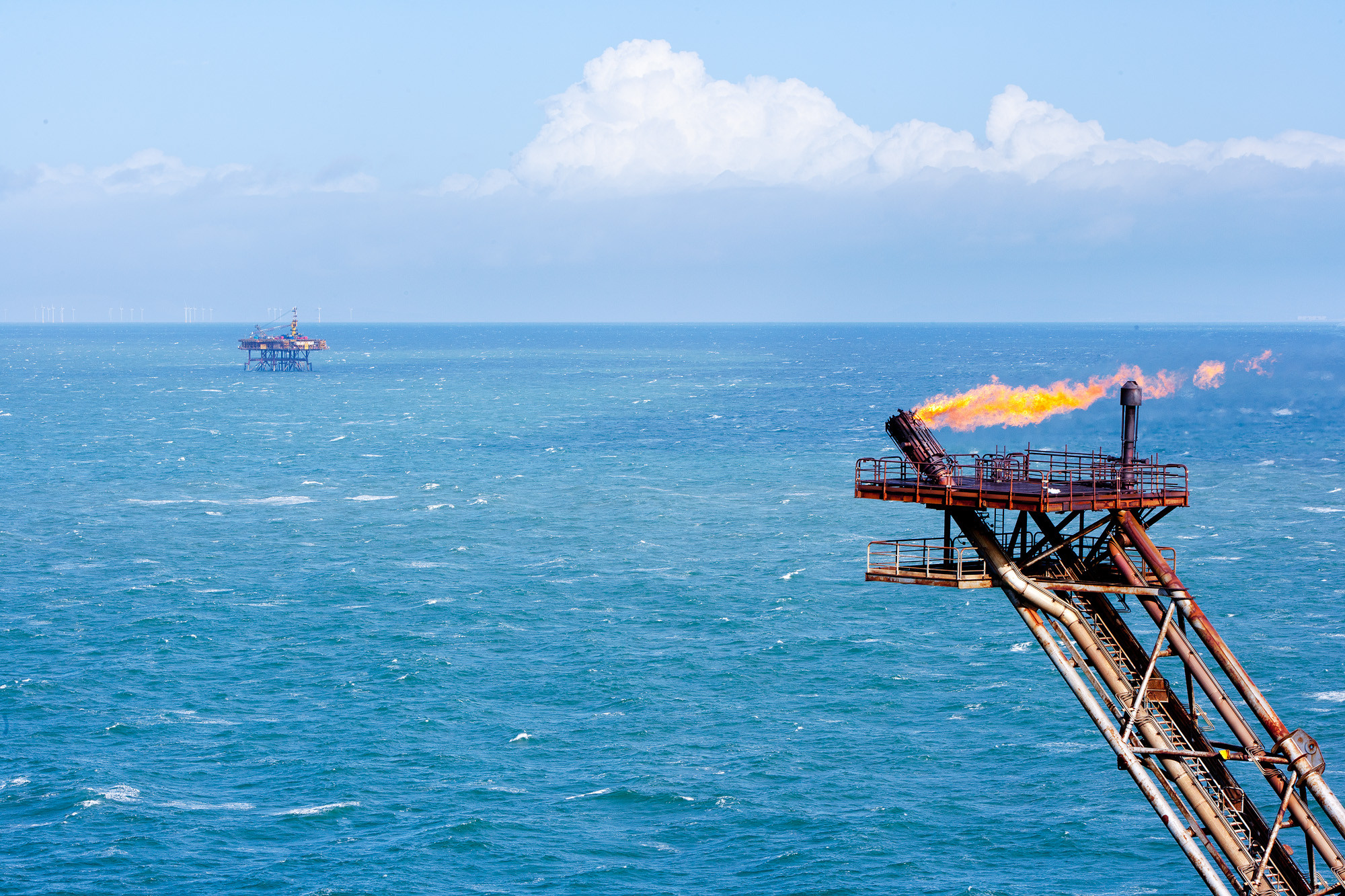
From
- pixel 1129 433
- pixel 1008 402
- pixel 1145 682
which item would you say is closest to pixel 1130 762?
pixel 1145 682

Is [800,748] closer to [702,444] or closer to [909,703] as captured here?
[909,703]

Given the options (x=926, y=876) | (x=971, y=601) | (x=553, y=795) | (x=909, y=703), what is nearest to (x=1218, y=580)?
(x=971, y=601)

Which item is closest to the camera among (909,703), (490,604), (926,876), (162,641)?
(926,876)

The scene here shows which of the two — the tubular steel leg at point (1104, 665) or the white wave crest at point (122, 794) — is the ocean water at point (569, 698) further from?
the tubular steel leg at point (1104, 665)

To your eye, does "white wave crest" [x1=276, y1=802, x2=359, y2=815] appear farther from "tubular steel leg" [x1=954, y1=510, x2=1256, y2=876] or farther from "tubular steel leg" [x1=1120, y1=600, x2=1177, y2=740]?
"tubular steel leg" [x1=1120, y1=600, x2=1177, y2=740]

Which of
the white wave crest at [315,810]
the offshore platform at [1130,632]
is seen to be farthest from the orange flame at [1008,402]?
the white wave crest at [315,810]

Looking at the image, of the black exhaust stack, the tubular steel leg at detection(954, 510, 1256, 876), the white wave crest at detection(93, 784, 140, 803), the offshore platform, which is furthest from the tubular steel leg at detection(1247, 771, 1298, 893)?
the white wave crest at detection(93, 784, 140, 803)
